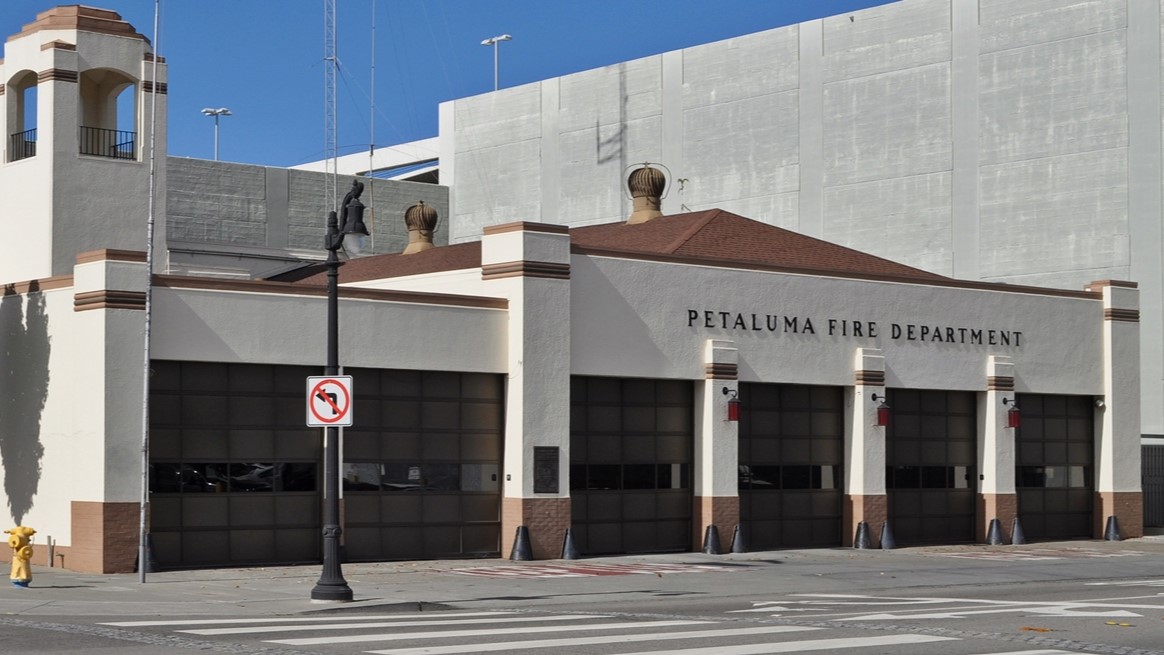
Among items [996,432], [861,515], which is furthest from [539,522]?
[996,432]

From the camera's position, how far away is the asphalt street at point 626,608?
1678 cm

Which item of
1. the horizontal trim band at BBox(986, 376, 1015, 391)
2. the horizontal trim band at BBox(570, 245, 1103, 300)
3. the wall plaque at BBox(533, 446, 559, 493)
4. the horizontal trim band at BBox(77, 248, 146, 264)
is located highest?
the horizontal trim band at BBox(570, 245, 1103, 300)

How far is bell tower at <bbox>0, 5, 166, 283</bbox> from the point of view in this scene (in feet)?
111

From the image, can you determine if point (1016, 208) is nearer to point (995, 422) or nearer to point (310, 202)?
point (995, 422)

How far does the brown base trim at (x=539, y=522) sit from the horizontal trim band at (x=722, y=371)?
4189mm

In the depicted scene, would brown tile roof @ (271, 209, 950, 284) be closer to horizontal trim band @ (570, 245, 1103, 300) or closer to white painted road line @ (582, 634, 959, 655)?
horizontal trim band @ (570, 245, 1103, 300)

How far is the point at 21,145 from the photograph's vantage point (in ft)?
115

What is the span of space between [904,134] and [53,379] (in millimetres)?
34989

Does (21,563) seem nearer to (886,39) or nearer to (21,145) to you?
(21,145)

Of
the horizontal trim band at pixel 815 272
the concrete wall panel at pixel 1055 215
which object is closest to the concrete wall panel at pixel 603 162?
the concrete wall panel at pixel 1055 215

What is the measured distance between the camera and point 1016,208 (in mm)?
53125

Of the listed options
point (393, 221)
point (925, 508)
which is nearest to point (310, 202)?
point (393, 221)

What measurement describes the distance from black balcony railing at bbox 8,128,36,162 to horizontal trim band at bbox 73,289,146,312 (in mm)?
9049

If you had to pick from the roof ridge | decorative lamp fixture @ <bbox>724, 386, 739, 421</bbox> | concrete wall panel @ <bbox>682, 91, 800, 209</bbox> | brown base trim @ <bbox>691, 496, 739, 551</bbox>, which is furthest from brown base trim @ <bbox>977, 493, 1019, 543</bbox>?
concrete wall panel @ <bbox>682, 91, 800, 209</bbox>
